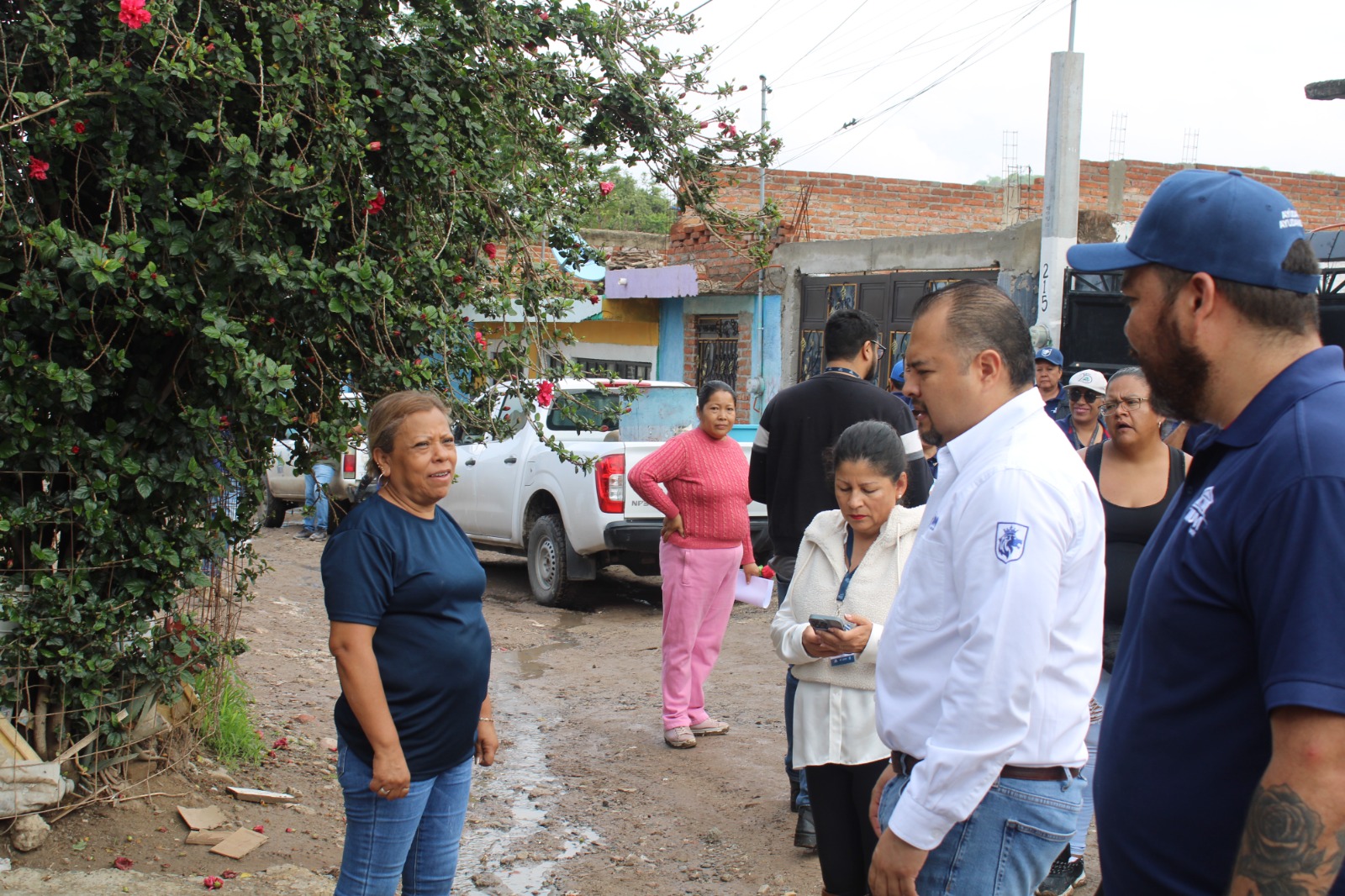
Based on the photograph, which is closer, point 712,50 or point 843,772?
point 843,772

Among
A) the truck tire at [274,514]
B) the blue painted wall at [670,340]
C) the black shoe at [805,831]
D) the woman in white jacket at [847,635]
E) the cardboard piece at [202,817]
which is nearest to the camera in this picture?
the woman in white jacket at [847,635]

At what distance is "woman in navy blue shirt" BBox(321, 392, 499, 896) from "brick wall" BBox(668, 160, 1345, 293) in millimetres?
12841

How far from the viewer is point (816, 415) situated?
4945mm

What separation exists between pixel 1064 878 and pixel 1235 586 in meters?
2.99

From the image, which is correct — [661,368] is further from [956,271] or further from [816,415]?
[816,415]

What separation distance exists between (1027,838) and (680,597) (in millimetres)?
3983

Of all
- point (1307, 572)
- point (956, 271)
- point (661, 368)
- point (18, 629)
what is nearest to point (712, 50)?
point (18, 629)

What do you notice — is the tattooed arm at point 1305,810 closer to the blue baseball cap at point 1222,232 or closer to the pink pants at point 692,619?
the blue baseball cap at point 1222,232

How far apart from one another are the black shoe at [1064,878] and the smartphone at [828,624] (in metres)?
1.35

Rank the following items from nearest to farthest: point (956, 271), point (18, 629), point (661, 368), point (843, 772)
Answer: point (843, 772) < point (18, 629) < point (956, 271) < point (661, 368)

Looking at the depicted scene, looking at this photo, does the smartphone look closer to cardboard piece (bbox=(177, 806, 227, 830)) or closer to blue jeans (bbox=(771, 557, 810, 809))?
blue jeans (bbox=(771, 557, 810, 809))

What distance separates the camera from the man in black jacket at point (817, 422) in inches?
193

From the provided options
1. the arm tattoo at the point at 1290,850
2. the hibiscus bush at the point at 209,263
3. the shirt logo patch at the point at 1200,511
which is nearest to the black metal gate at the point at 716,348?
the hibiscus bush at the point at 209,263

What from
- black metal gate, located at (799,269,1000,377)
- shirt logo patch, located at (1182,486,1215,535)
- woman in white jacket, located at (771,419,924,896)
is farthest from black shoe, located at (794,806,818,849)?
black metal gate, located at (799,269,1000,377)
